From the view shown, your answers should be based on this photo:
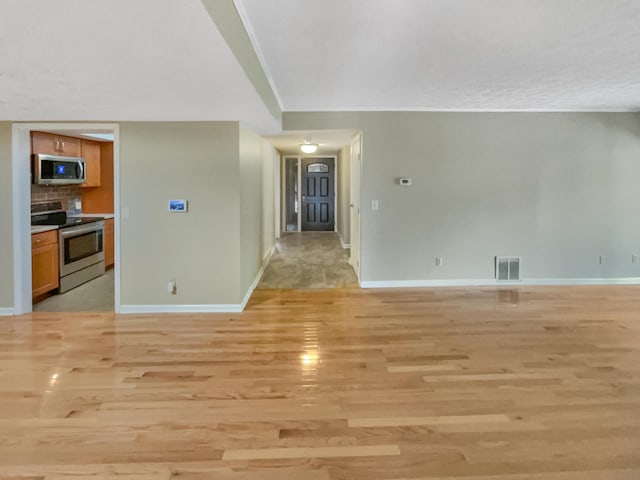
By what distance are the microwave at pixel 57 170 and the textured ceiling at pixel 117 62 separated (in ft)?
4.50

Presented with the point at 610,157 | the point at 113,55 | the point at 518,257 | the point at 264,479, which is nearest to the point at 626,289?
the point at 518,257

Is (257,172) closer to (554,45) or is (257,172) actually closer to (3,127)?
(3,127)

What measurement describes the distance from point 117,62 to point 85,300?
12.2 feet

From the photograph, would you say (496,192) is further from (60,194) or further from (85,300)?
(60,194)

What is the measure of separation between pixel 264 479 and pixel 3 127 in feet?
14.6

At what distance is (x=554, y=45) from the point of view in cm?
296

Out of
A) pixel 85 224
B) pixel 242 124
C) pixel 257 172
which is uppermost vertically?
pixel 242 124

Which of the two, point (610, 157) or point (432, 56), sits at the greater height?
point (432, 56)

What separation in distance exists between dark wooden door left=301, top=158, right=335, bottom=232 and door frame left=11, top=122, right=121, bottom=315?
25.4 feet

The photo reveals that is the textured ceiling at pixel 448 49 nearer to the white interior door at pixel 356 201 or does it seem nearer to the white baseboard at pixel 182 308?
the white interior door at pixel 356 201

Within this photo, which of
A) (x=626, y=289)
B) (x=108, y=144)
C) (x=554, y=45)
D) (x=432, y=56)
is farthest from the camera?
(x=108, y=144)

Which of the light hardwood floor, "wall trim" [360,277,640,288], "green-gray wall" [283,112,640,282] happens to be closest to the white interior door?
"green-gray wall" [283,112,640,282]

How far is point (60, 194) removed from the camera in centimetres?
638

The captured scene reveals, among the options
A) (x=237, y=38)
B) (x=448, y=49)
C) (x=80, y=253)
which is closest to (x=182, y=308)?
(x=80, y=253)
